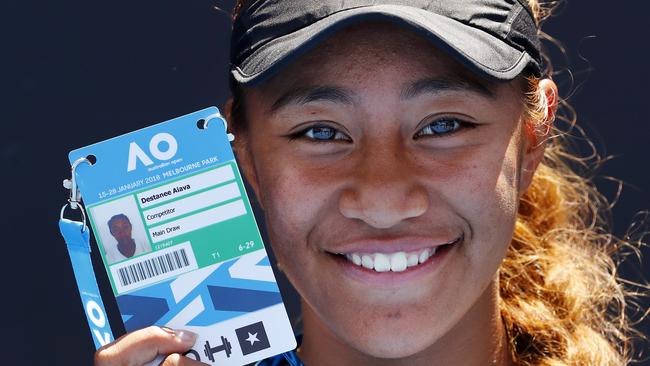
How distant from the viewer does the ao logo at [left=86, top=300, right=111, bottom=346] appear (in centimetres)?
202

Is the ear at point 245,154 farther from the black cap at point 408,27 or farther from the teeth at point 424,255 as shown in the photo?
the teeth at point 424,255

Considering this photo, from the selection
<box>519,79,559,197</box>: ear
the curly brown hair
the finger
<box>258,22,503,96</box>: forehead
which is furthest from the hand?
the curly brown hair

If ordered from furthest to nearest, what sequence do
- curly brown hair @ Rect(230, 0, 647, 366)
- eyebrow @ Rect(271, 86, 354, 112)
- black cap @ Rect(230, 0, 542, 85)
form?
curly brown hair @ Rect(230, 0, 647, 366) → eyebrow @ Rect(271, 86, 354, 112) → black cap @ Rect(230, 0, 542, 85)

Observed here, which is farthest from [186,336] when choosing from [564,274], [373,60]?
[564,274]

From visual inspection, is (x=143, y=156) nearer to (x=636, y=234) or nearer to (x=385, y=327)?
(x=385, y=327)

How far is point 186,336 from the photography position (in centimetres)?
200

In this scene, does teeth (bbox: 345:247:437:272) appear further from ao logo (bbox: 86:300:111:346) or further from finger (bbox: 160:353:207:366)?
ao logo (bbox: 86:300:111:346)

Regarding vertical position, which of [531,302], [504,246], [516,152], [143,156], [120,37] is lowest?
[531,302]

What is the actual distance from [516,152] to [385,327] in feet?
1.43

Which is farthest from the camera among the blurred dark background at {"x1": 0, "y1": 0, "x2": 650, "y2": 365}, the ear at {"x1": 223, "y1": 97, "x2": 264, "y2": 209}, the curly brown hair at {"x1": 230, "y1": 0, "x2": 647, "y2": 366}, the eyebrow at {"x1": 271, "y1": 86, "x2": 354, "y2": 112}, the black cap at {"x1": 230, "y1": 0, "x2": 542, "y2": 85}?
the blurred dark background at {"x1": 0, "y1": 0, "x2": 650, "y2": 365}

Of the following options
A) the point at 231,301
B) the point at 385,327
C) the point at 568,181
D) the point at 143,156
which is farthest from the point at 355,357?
the point at 568,181

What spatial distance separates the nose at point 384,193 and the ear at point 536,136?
0.32 meters

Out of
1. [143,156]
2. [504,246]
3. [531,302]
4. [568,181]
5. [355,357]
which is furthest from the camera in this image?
[568,181]

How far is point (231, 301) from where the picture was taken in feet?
6.55
